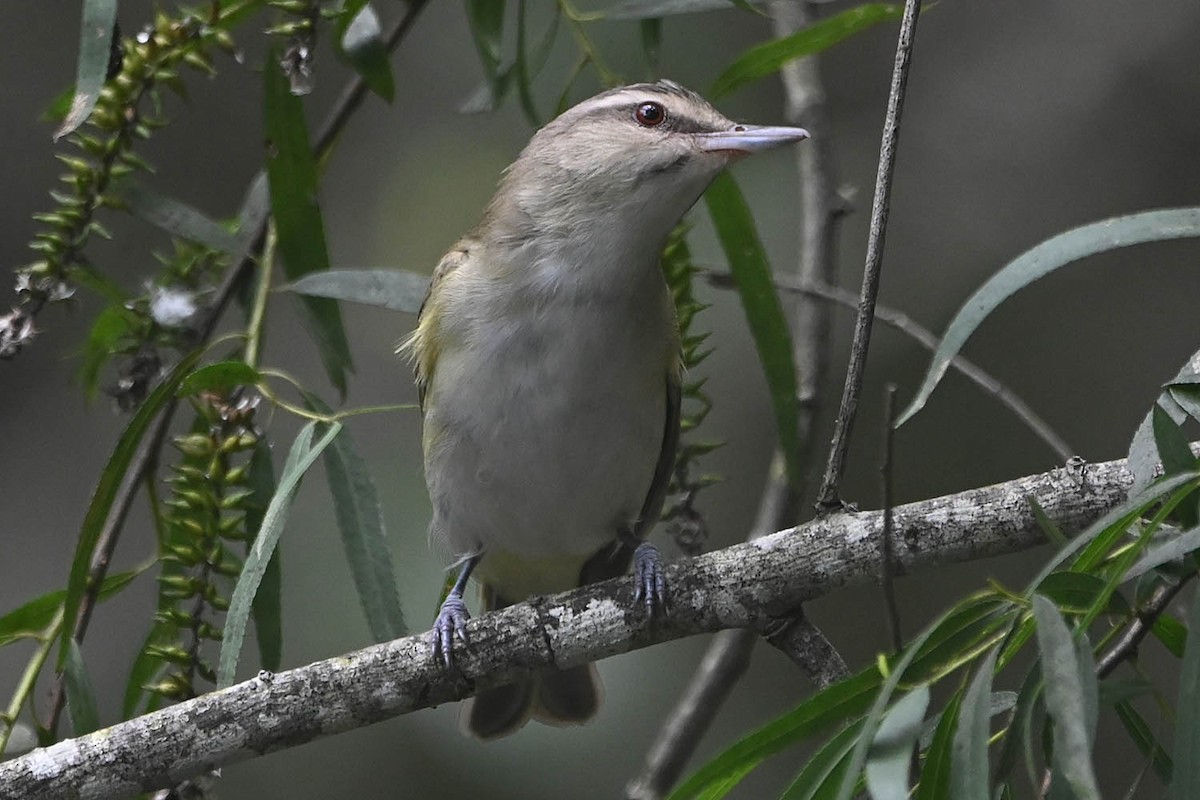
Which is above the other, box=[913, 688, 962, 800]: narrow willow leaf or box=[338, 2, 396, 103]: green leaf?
box=[338, 2, 396, 103]: green leaf

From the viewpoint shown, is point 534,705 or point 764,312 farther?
point 534,705

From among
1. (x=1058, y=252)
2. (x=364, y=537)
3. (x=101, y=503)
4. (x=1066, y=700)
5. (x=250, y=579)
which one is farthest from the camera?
(x=364, y=537)

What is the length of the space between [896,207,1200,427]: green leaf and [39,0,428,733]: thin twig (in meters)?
1.43

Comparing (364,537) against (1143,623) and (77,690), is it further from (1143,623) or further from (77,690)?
(1143,623)

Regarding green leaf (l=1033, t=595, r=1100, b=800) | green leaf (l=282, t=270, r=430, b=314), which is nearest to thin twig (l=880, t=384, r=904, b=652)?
green leaf (l=1033, t=595, r=1100, b=800)

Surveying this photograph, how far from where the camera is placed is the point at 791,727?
2006mm

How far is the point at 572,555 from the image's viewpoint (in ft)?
11.8

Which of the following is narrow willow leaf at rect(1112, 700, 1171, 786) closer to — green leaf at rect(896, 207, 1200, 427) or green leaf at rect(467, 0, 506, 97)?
green leaf at rect(896, 207, 1200, 427)

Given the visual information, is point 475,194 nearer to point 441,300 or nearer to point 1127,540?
point 441,300

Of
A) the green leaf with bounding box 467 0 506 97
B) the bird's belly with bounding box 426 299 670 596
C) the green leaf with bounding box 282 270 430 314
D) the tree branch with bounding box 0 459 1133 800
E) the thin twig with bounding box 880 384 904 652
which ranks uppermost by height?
the green leaf with bounding box 467 0 506 97

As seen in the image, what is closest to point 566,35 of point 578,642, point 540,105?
point 540,105

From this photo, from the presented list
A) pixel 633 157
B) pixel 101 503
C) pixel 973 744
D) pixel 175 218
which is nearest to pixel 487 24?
pixel 633 157

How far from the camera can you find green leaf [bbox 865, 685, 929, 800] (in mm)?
1718

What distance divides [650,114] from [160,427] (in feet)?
3.92
